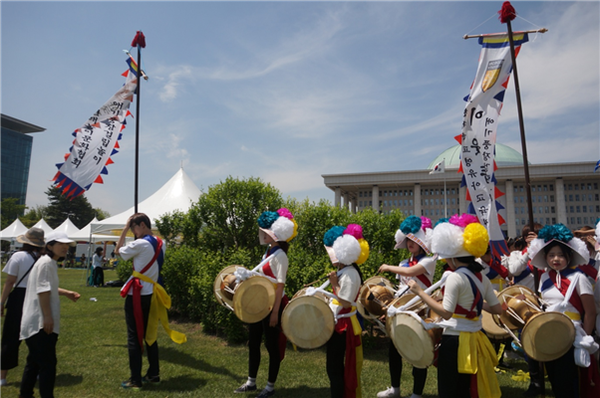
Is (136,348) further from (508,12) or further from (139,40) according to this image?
(508,12)

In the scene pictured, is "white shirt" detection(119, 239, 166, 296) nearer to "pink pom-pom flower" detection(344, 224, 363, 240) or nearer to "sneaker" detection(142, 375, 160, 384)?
"sneaker" detection(142, 375, 160, 384)

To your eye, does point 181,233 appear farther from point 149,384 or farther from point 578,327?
point 578,327

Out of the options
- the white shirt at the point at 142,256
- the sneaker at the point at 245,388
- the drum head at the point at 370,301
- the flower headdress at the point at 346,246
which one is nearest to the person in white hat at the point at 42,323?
the white shirt at the point at 142,256

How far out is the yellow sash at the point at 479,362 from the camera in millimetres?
2994

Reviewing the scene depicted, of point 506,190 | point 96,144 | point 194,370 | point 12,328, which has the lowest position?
point 194,370

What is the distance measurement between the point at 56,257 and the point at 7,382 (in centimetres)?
233

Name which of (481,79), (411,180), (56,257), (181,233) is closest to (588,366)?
(481,79)

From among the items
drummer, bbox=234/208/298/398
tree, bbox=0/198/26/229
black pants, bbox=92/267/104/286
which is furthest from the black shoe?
tree, bbox=0/198/26/229

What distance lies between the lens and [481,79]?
6047 mm

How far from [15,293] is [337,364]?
425 centimetres

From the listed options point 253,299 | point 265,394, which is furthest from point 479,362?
point 265,394

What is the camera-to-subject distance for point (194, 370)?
18.4 ft

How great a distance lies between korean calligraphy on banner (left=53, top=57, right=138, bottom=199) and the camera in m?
7.05

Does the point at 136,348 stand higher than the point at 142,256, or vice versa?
the point at 142,256
